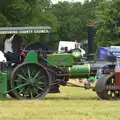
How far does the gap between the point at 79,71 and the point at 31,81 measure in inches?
56.4

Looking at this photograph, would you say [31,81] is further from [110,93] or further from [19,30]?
[110,93]

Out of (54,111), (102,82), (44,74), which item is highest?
(44,74)

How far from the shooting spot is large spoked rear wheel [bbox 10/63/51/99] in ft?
39.1

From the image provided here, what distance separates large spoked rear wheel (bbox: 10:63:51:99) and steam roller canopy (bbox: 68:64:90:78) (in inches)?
30.7

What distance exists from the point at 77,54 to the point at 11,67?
183cm

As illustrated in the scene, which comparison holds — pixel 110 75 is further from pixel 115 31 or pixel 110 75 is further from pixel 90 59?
pixel 115 31

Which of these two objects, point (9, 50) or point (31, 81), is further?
point (9, 50)

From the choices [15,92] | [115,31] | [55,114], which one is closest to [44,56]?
[15,92]

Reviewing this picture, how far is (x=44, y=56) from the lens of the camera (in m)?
12.2

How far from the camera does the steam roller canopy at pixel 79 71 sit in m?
12.5

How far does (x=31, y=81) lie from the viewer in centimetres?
1197

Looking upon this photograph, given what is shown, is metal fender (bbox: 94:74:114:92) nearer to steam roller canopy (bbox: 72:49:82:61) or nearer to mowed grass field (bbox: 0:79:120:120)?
steam roller canopy (bbox: 72:49:82:61)

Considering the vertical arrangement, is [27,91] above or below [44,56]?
below

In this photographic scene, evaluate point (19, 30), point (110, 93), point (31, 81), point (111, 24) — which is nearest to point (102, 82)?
point (110, 93)
